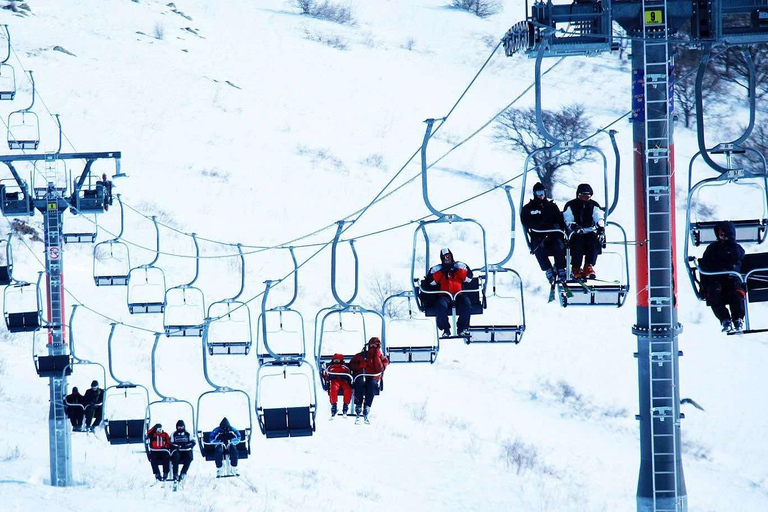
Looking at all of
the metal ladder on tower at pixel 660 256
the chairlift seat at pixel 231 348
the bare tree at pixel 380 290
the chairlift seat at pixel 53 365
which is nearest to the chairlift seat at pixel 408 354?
the metal ladder on tower at pixel 660 256

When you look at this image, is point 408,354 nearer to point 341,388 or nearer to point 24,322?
point 341,388

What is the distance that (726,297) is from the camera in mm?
11141

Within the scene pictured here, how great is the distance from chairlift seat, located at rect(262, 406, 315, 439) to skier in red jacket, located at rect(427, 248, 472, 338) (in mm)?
2753

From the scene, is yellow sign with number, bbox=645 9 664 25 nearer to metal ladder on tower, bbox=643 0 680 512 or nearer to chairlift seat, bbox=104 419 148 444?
metal ladder on tower, bbox=643 0 680 512

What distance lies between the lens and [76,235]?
23.4 m

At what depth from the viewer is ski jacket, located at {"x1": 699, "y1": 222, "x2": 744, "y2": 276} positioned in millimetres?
11250

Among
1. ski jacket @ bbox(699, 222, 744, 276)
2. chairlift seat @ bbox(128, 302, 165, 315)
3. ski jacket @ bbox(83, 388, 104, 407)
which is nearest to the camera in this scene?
ski jacket @ bbox(699, 222, 744, 276)

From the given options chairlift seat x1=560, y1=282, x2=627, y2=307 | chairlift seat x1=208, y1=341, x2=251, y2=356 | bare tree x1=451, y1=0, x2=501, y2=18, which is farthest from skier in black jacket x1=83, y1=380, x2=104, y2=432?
bare tree x1=451, y1=0, x2=501, y2=18

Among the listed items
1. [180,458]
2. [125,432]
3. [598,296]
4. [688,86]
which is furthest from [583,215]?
[688,86]

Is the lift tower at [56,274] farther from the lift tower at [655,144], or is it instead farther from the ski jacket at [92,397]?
the lift tower at [655,144]

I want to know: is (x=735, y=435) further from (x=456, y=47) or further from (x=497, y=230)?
(x=456, y=47)

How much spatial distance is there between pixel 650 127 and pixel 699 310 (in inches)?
946

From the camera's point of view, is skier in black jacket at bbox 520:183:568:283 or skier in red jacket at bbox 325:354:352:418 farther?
skier in red jacket at bbox 325:354:352:418

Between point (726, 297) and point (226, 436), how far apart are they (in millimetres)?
8066
